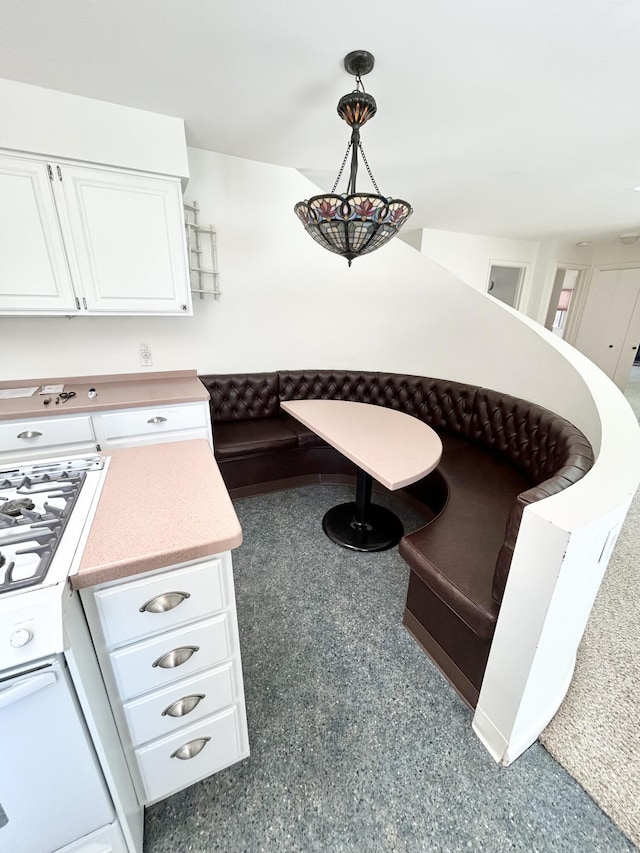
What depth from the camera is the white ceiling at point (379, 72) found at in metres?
1.25

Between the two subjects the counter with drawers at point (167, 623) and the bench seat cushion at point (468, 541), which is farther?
the bench seat cushion at point (468, 541)

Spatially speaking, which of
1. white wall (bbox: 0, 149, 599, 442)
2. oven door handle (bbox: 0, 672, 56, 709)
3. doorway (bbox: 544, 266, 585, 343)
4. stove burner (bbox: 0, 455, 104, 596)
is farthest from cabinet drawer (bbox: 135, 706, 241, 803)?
doorway (bbox: 544, 266, 585, 343)

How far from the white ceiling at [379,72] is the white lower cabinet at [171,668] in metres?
1.91

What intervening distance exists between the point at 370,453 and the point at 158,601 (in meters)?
1.17

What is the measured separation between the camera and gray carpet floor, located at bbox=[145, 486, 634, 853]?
1.03 meters

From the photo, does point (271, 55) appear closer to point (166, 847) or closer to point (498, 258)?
point (166, 847)

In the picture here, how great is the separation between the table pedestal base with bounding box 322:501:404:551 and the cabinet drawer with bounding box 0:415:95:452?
5.27ft

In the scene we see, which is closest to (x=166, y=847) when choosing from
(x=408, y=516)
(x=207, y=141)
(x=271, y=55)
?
(x=408, y=516)

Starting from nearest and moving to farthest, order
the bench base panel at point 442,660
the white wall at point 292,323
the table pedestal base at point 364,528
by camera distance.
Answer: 1. the bench base panel at point 442,660
2. the table pedestal base at point 364,528
3. the white wall at point 292,323

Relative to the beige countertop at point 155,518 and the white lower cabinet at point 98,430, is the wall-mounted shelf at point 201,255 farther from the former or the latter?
the beige countertop at point 155,518

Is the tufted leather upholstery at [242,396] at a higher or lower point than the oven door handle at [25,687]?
lower

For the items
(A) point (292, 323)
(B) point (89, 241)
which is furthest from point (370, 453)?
(B) point (89, 241)

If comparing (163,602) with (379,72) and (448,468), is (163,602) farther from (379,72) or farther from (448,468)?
(379,72)

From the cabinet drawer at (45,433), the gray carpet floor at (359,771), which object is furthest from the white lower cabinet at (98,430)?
the gray carpet floor at (359,771)
